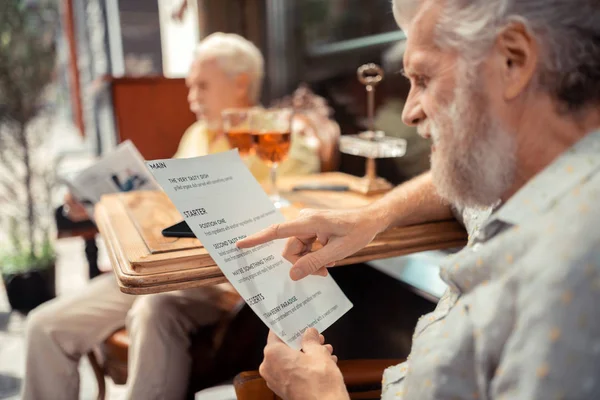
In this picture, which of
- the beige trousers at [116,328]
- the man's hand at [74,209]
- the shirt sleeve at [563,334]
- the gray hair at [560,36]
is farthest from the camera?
the man's hand at [74,209]

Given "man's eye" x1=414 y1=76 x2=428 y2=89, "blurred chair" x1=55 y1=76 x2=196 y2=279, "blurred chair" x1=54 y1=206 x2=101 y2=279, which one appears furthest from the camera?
"blurred chair" x1=55 y1=76 x2=196 y2=279

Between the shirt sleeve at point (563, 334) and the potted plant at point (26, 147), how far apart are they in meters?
2.94

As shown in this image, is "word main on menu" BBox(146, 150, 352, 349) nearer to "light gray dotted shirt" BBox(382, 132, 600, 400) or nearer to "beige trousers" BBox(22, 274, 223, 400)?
"light gray dotted shirt" BBox(382, 132, 600, 400)

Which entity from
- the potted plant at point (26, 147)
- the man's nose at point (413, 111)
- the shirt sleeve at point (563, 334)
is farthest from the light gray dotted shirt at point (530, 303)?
the potted plant at point (26, 147)

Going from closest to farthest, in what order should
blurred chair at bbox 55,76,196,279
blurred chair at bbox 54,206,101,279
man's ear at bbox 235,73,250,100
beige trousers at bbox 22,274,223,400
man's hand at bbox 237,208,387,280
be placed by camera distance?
1. man's hand at bbox 237,208,387,280
2. beige trousers at bbox 22,274,223,400
3. blurred chair at bbox 54,206,101,279
4. man's ear at bbox 235,73,250,100
5. blurred chair at bbox 55,76,196,279

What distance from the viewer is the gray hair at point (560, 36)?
1.83ft

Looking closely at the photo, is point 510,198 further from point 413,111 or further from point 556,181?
point 413,111

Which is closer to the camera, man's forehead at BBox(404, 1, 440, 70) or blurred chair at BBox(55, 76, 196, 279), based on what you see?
man's forehead at BBox(404, 1, 440, 70)

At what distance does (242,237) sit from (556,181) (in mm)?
462

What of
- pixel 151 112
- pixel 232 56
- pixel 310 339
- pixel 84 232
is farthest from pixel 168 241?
pixel 151 112

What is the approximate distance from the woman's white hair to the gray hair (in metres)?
1.56

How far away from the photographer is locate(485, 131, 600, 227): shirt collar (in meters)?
0.52

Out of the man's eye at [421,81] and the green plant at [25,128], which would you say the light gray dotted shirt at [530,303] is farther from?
the green plant at [25,128]

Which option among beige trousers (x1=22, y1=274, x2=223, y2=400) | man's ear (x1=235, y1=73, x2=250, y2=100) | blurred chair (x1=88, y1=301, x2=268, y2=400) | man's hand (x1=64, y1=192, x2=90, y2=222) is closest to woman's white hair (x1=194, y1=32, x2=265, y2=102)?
man's ear (x1=235, y1=73, x2=250, y2=100)
